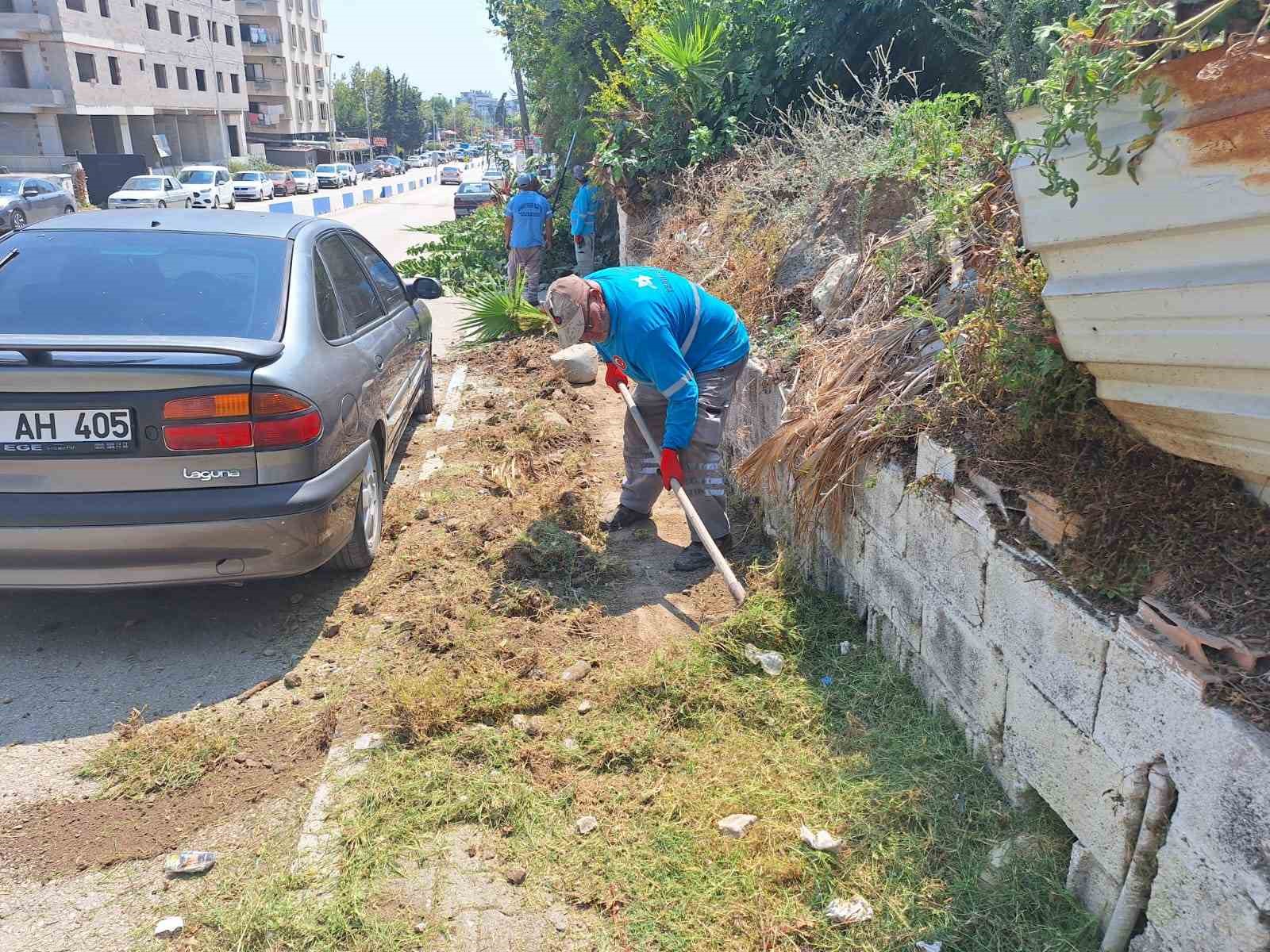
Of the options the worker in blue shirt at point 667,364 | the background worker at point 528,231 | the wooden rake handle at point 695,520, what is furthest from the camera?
the background worker at point 528,231

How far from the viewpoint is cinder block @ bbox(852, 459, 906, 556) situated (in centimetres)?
333

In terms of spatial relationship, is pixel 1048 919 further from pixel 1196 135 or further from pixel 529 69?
pixel 529 69

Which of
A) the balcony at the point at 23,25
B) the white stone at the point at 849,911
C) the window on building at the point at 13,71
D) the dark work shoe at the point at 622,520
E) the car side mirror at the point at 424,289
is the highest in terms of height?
the balcony at the point at 23,25

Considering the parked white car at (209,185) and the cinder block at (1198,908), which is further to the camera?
the parked white car at (209,185)

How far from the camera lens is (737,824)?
2756 mm

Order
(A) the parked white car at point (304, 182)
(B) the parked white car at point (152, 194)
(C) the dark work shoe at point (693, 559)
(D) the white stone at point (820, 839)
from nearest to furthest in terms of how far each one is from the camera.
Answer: (D) the white stone at point (820, 839), (C) the dark work shoe at point (693, 559), (B) the parked white car at point (152, 194), (A) the parked white car at point (304, 182)

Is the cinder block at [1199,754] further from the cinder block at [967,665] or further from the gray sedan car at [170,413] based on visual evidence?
the gray sedan car at [170,413]

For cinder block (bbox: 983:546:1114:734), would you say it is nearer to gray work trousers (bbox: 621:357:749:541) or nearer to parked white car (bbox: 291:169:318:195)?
gray work trousers (bbox: 621:357:749:541)

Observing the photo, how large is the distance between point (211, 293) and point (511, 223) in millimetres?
8585

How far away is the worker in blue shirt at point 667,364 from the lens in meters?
4.34

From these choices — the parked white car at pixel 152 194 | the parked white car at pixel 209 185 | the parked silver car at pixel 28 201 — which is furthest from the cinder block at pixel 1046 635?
the parked white car at pixel 209 185

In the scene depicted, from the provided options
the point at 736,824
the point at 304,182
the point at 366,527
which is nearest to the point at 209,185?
the point at 304,182

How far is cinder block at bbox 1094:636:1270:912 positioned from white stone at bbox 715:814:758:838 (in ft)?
3.44

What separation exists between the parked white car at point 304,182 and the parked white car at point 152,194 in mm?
16032
